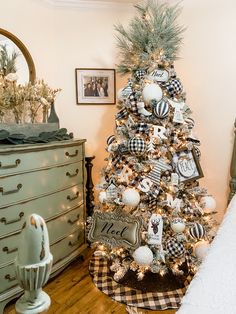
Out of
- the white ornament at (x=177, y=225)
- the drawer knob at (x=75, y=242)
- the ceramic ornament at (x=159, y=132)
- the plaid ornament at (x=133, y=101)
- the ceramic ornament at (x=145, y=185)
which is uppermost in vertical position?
the plaid ornament at (x=133, y=101)

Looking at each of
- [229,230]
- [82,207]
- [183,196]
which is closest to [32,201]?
[82,207]

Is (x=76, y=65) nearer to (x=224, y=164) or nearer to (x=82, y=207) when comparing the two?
(x=82, y=207)

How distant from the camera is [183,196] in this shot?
196 cm

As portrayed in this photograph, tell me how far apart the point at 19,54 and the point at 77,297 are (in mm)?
1980

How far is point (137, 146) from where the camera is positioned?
1.79 m

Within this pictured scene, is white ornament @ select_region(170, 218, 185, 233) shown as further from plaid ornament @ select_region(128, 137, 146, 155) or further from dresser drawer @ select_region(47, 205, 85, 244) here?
dresser drawer @ select_region(47, 205, 85, 244)

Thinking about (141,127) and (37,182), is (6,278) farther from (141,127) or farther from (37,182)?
(141,127)

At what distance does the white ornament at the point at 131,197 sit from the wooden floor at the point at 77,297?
68 cm

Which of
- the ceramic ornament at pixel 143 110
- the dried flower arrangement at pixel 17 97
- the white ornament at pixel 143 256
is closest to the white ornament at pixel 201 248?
the white ornament at pixel 143 256

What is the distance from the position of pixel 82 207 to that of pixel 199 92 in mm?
1534

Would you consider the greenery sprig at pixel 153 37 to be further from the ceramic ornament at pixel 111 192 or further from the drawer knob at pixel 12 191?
the drawer knob at pixel 12 191

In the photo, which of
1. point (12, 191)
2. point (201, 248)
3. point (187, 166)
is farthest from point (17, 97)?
point (201, 248)

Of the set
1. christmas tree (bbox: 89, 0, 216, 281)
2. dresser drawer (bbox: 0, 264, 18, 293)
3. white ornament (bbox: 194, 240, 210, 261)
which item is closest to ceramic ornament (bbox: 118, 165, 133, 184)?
christmas tree (bbox: 89, 0, 216, 281)

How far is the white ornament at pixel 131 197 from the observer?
5.82 feet
